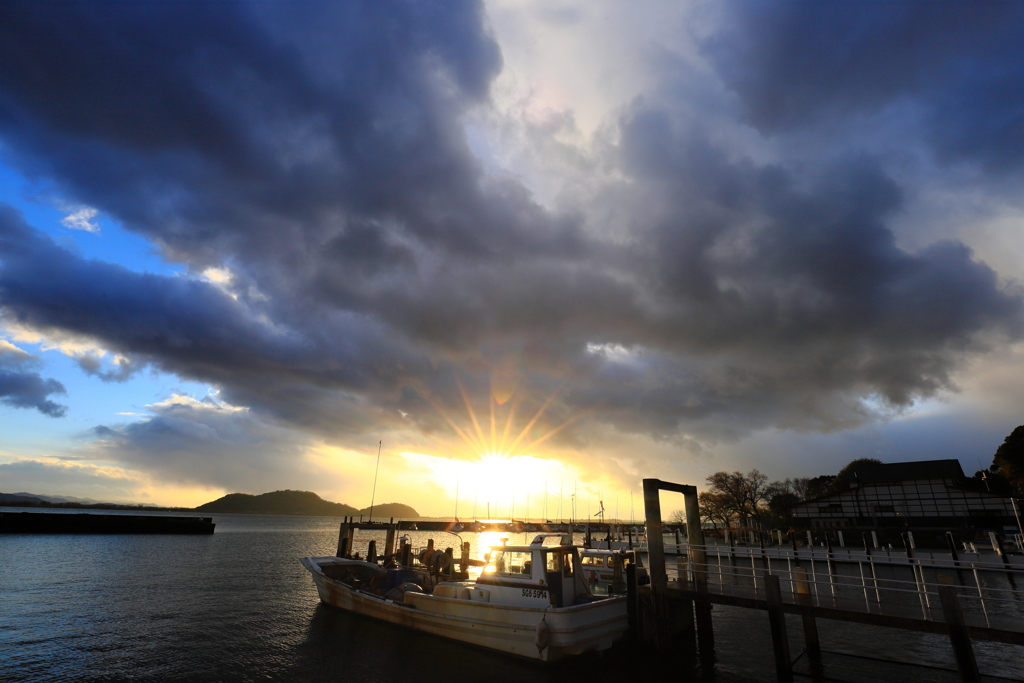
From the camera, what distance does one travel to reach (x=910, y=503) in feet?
195

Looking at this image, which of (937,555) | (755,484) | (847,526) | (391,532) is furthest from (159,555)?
(755,484)

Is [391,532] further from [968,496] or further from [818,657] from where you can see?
[968,496]

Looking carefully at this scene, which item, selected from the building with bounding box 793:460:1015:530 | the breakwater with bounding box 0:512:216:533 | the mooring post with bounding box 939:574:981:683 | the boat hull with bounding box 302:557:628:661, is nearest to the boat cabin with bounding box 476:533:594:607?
the boat hull with bounding box 302:557:628:661

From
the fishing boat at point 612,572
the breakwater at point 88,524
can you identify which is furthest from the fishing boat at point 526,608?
the breakwater at point 88,524

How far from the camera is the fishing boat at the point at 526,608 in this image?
16.0 m

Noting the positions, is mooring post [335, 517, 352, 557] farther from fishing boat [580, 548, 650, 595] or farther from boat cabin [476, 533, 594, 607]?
boat cabin [476, 533, 594, 607]

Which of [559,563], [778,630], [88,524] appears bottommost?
[88,524]

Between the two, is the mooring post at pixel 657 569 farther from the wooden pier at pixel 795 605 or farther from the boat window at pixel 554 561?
the boat window at pixel 554 561

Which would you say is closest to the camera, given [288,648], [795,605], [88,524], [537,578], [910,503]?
[795,605]

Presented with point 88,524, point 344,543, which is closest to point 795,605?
point 344,543

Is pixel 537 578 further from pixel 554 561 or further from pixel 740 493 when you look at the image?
pixel 740 493

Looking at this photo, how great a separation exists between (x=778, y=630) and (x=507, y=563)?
9.54 meters

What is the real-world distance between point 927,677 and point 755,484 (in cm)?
7903

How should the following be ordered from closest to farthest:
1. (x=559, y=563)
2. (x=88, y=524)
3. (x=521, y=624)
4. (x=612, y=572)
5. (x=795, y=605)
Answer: (x=795, y=605), (x=521, y=624), (x=559, y=563), (x=612, y=572), (x=88, y=524)
